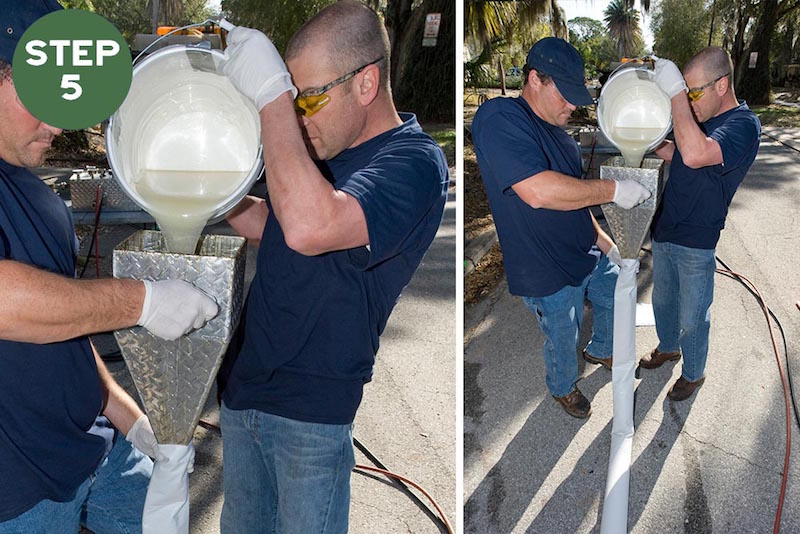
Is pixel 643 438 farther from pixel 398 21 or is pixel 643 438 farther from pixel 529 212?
pixel 398 21

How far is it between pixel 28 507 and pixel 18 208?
0.68 m

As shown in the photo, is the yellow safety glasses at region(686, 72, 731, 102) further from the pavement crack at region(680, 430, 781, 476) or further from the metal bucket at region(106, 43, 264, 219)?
the metal bucket at region(106, 43, 264, 219)

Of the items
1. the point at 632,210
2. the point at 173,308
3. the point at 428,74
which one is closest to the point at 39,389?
the point at 173,308

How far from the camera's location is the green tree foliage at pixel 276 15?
2102cm

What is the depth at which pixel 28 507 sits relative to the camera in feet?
5.12

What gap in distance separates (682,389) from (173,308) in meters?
3.32

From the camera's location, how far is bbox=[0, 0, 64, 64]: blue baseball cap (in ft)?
4.57

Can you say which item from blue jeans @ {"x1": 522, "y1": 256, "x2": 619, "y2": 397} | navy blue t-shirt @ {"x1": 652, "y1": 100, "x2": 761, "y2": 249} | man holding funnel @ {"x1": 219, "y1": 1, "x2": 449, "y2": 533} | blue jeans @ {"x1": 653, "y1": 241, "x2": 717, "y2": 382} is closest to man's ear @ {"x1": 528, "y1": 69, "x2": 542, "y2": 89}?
navy blue t-shirt @ {"x1": 652, "y1": 100, "x2": 761, "y2": 249}

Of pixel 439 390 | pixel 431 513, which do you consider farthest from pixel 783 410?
pixel 431 513

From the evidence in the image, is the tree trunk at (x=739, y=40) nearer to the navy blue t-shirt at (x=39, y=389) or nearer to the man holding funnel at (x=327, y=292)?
the man holding funnel at (x=327, y=292)

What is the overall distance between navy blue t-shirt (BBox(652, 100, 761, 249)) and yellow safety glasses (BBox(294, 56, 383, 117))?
2.33 meters

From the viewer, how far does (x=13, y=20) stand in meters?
1.41

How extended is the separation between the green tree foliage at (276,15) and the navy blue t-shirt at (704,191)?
19.1 m

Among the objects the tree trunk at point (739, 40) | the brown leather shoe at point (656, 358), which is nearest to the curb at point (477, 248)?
the brown leather shoe at point (656, 358)
